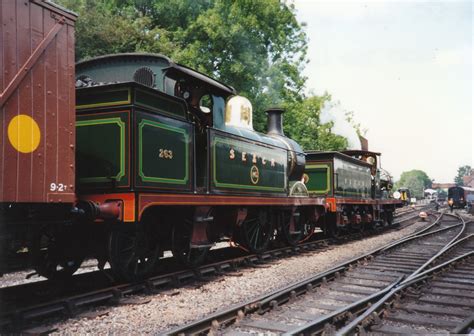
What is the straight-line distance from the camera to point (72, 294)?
5.88 meters

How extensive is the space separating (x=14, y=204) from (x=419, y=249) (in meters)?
9.67

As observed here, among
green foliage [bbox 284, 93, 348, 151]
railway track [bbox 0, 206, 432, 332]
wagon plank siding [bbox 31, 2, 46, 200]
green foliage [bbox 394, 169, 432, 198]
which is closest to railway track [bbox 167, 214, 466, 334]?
railway track [bbox 0, 206, 432, 332]

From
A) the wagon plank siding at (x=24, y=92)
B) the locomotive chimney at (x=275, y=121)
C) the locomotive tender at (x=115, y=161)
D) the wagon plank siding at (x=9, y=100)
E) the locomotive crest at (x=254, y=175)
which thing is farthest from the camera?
the locomotive chimney at (x=275, y=121)

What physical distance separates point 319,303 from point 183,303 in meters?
1.68

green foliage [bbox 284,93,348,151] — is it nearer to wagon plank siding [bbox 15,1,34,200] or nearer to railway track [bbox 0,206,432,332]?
railway track [bbox 0,206,432,332]

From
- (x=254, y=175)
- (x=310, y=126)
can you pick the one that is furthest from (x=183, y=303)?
(x=310, y=126)

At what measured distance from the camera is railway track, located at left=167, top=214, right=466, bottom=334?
180 inches

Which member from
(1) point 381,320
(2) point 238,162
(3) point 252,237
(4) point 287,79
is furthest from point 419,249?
(4) point 287,79

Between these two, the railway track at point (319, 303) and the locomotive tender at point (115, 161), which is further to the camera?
the railway track at point (319, 303)

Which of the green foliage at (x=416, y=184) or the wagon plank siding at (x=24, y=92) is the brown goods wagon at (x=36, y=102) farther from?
the green foliage at (x=416, y=184)

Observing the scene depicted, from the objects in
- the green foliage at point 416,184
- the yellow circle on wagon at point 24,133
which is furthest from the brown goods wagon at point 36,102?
the green foliage at point 416,184

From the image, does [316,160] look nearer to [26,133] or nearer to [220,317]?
[220,317]

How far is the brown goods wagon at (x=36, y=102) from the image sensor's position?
13.1ft

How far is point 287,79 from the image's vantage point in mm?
27000
